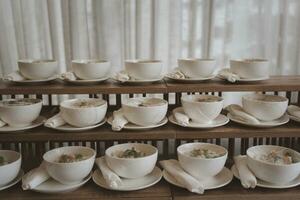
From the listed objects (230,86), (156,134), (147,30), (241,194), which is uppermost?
(147,30)

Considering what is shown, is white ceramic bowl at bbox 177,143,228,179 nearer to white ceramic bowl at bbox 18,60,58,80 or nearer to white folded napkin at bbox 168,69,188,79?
white folded napkin at bbox 168,69,188,79

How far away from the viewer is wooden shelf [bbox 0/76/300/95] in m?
1.03

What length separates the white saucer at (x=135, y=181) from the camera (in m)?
0.98

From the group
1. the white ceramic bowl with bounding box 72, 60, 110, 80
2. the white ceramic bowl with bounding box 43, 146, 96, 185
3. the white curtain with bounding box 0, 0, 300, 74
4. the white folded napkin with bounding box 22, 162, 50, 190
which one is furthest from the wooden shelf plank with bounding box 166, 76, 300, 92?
the white curtain with bounding box 0, 0, 300, 74

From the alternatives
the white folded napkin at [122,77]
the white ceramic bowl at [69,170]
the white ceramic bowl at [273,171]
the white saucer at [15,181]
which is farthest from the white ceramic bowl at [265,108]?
the white saucer at [15,181]

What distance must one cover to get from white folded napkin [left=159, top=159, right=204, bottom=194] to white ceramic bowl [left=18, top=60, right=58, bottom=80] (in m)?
0.48

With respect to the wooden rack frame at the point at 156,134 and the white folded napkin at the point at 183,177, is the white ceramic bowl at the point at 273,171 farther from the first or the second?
the white folded napkin at the point at 183,177

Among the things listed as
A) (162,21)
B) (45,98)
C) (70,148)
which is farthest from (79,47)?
(70,148)

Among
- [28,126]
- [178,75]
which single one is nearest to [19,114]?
[28,126]

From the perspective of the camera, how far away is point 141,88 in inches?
40.8

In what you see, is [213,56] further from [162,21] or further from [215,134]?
[215,134]

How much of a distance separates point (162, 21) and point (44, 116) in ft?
2.70

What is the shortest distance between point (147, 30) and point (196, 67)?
691 millimetres

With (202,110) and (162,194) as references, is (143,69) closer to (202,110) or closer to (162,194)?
(202,110)
